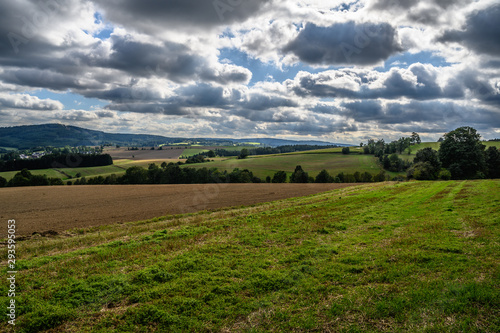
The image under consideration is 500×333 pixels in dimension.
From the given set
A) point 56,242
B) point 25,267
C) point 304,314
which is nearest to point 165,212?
point 56,242

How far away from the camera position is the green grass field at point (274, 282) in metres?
7.09

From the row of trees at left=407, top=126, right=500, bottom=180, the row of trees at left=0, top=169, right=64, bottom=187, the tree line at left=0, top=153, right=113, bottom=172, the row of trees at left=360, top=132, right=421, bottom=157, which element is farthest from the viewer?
the row of trees at left=360, top=132, right=421, bottom=157

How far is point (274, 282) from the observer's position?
9.27m

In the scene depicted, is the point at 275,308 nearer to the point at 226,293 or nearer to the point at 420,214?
the point at 226,293

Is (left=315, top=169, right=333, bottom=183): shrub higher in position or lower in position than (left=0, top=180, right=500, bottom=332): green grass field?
lower

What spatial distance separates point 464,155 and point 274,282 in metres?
83.6

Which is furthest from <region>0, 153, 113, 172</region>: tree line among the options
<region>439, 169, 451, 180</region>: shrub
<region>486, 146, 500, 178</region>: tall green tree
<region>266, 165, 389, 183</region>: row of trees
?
<region>486, 146, 500, 178</region>: tall green tree

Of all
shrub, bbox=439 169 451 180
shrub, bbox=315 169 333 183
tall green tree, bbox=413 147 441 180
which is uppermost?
tall green tree, bbox=413 147 441 180

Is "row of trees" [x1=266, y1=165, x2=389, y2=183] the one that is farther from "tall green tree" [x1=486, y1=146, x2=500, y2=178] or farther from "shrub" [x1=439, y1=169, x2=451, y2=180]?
"tall green tree" [x1=486, y1=146, x2=500, y2=178]

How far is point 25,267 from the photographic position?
11.6 m

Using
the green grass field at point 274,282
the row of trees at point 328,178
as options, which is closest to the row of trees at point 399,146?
the row of trees at point 328,178

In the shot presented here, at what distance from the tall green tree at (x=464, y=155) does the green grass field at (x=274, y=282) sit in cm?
6822

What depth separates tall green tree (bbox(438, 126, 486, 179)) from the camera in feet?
224

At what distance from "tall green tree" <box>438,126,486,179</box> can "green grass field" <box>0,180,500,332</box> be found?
6822 centimetres
